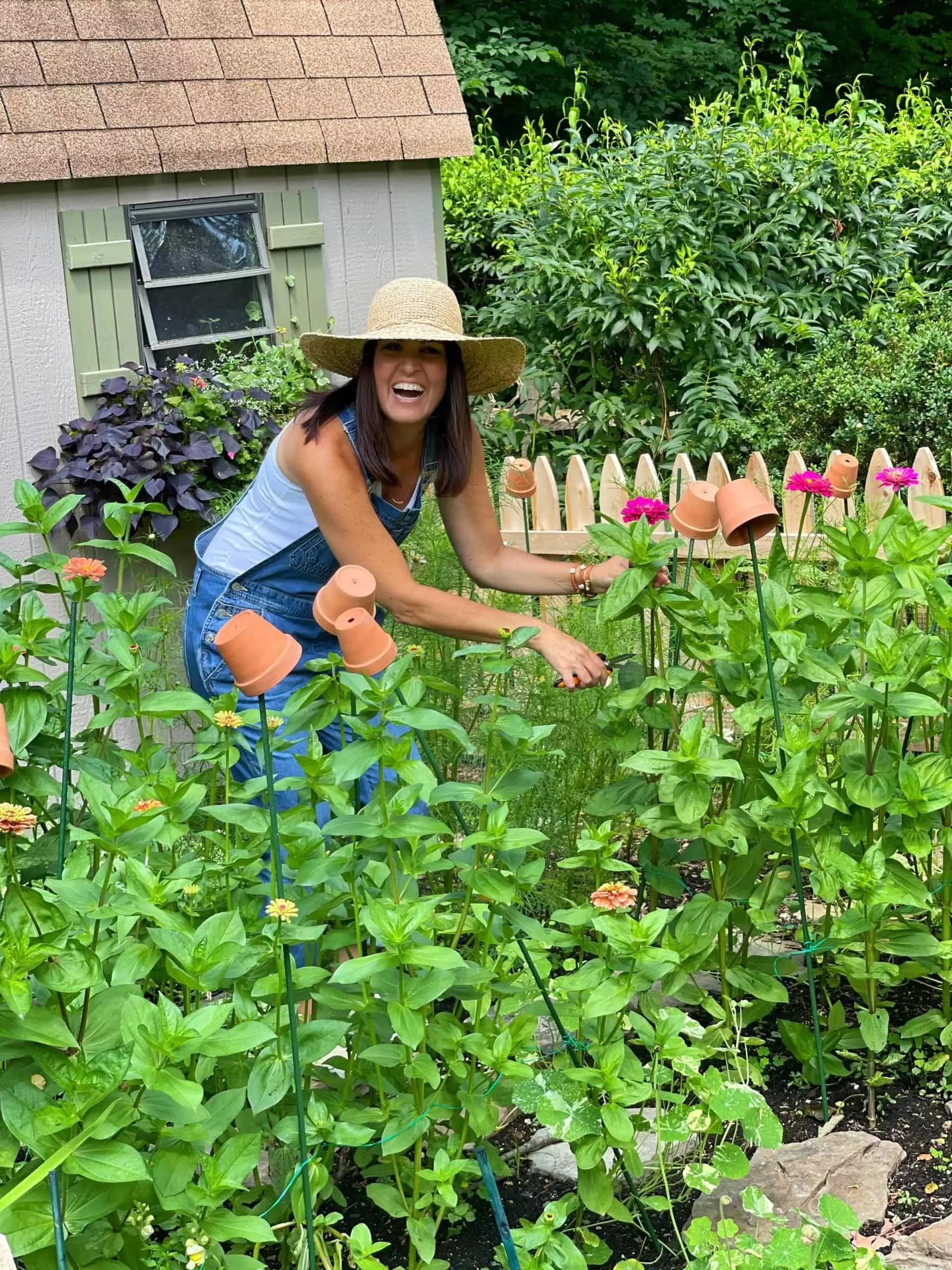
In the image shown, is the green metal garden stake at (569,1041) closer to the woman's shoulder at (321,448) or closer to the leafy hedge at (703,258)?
the woman's shoulder at (321,448)

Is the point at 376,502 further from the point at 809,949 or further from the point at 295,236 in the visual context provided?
the point at 295,236

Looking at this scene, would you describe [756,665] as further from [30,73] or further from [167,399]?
[30,73]

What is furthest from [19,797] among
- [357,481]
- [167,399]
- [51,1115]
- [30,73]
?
[30,73]

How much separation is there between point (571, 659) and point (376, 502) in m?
0.78

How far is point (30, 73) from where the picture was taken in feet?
15.4

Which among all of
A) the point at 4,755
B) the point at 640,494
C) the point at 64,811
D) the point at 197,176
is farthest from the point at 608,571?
the point at 197,176

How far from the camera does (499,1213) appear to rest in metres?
1.87

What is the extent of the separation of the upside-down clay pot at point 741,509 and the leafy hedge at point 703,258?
465 cm

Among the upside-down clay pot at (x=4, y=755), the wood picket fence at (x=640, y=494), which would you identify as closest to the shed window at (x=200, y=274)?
the wood picket fence at (x=640, y=494)

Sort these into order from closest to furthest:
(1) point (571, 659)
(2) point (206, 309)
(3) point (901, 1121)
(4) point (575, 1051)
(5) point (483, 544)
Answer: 1. (4) point (575, 1051)
2. (3) point (901, 1121)
3. (1) point (571, 659)
4. (5) point (483, 544)
5. (2) point (206, 309)

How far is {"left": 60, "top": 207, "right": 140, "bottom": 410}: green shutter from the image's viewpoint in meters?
4.88

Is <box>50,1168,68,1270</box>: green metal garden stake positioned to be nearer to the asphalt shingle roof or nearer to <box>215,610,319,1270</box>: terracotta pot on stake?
<box>215,610,319,1270</box>: terracotta pot on stake

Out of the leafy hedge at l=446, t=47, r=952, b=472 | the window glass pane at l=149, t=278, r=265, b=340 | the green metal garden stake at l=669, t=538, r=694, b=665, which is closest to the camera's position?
the green metal garden stake at l=669, t=538, r=694, b=665

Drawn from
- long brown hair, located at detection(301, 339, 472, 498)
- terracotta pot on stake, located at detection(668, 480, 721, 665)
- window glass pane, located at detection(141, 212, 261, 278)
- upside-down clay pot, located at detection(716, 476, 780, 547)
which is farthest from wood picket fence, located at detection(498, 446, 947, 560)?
upside-down clay pot, located at detection(716, 476, 780, 547)
